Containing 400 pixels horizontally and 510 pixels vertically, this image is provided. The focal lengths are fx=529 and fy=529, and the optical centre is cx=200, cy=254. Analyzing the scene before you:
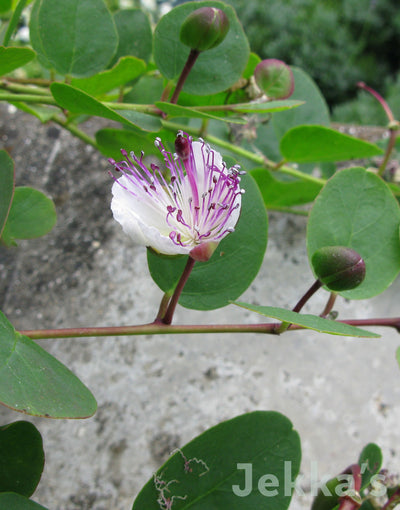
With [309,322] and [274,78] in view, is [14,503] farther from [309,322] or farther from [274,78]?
[274,78]

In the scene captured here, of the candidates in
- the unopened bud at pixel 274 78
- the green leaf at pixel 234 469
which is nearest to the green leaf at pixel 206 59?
the unopened bud at pixel 274 78

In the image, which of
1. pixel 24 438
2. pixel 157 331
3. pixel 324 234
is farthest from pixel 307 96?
pixel 24 438

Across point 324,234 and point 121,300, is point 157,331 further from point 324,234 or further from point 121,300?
point 121,300

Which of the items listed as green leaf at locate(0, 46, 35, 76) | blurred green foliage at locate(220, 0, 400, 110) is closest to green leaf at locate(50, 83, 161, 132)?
green leaf at locate(0, 46, 35, 76)

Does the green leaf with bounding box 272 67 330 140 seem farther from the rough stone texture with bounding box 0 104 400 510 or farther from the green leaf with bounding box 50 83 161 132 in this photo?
the green leaf with bounding box 50 83 161 132

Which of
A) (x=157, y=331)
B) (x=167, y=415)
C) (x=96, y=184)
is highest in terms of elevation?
(x=157, y=331)

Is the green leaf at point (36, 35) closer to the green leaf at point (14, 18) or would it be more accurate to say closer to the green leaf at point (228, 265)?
the green leaf at point (14, 18)
